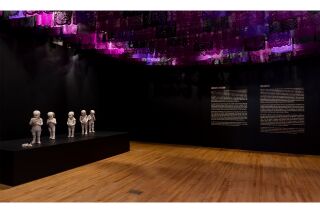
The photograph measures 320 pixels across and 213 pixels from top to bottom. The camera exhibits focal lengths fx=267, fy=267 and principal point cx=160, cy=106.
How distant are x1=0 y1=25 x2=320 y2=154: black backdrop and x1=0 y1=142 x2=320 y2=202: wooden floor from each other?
5.43ft

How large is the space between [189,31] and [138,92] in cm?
445

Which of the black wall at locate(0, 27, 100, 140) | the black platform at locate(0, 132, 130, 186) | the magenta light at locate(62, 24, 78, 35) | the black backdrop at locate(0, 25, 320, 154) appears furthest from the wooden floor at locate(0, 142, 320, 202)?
the magenta light at locate(62, 24, 78, 35)

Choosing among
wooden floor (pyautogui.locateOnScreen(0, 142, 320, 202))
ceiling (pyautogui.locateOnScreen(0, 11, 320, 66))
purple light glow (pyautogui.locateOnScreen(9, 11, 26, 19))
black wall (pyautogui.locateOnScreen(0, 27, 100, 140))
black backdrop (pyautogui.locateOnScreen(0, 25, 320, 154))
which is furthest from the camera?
black backdrop (pyautogui.locateOnScreen(0, 25, 320, 154))

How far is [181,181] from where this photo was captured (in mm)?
4352

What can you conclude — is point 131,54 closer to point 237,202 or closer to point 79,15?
point 79,15

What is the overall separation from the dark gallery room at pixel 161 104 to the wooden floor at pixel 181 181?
2 centimetres

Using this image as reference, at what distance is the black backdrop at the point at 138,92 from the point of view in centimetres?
571

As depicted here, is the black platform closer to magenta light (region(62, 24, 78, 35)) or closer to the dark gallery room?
the dark gallery room

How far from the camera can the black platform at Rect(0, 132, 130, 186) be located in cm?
405

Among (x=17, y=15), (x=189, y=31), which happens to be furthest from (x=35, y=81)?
(x=189, y=31)

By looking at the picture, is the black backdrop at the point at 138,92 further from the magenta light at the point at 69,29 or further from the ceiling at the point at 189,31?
the magenta light at the point at 69,29

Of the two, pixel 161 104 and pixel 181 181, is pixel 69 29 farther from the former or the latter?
pixel 161 104

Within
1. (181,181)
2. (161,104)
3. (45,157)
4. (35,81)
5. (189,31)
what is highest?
(189,31)

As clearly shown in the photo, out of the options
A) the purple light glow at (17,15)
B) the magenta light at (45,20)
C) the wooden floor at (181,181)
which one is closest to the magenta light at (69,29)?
the magenta light at (45,20)
